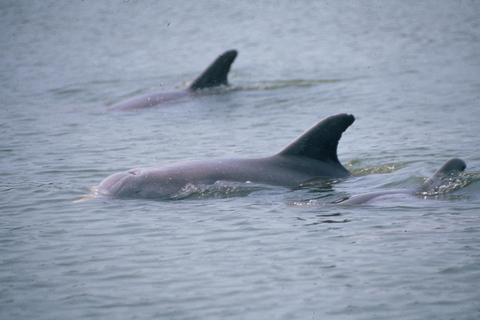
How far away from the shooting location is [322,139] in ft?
36.1

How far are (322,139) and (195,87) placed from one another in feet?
29.5

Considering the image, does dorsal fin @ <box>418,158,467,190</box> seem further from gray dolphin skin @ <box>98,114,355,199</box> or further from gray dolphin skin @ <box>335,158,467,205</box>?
gray dolphin skin @ <box>98,114,355,199</box>

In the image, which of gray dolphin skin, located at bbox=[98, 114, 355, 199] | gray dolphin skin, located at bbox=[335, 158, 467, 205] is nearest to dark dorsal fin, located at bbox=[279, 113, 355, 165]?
gray dolphin skin, located at bbox=[98, 114, 355, 199]

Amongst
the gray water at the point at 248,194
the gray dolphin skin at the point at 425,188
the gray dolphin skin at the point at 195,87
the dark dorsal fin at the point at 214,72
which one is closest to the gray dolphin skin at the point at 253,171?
the gray water at the point at 248,194

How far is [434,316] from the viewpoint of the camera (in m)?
6.56

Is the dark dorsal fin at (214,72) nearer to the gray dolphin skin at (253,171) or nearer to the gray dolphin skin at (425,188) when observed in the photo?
the gray dolphin skin at (253,171)

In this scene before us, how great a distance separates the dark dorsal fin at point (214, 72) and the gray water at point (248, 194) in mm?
521

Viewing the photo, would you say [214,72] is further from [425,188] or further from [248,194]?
[425,188]

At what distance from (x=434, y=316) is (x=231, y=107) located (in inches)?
479

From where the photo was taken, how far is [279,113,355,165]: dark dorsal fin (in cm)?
1093

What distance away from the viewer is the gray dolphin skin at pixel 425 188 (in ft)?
32.7

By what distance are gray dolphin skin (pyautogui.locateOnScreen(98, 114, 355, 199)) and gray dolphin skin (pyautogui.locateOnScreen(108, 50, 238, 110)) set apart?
296 inches

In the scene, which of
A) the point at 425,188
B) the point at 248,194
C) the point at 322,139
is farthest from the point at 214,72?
the point at 425,188

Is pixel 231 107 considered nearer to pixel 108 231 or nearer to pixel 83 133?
pixel 83 133
